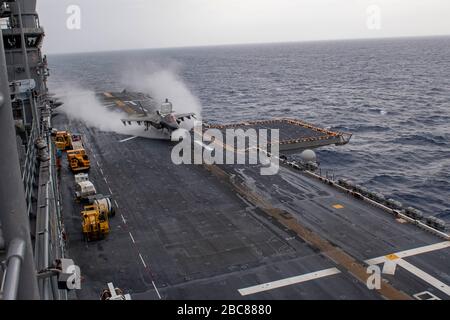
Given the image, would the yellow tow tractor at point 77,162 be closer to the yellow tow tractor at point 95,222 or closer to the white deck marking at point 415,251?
the yellow tow tractor at point 95,222

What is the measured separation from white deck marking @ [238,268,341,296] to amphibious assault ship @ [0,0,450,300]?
0.05m

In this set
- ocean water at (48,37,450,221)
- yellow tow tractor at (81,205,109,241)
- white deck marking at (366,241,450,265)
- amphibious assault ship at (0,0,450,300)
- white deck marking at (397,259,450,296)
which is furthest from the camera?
ocean water at (48,37,450,221)

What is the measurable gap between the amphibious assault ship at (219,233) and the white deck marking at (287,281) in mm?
54

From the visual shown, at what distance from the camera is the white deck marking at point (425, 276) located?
872 inches

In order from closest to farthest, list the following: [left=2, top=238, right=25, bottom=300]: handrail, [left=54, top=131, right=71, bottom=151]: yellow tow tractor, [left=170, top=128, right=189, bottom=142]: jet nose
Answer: [left=2, top=238, right=25, bottom=300]: handrail
[left=54, top=131, right=71, bottom=151]: yellow tow tractor
[left=170, top=128, right=189, bottom=142]: jet nose

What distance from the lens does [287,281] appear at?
22.8 metres

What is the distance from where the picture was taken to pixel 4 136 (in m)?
5.07

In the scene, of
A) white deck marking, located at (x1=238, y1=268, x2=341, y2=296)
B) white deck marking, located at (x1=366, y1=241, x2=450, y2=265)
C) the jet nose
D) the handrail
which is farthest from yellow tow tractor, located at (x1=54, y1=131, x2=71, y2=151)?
the handrail

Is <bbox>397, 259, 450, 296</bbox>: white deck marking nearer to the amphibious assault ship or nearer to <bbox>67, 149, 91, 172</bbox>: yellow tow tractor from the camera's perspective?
the amphibious assault ship

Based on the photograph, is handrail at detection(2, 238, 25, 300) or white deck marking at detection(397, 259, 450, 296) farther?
white deck marking at detection(397, 259, 450, 296)

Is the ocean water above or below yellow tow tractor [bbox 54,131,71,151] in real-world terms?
below

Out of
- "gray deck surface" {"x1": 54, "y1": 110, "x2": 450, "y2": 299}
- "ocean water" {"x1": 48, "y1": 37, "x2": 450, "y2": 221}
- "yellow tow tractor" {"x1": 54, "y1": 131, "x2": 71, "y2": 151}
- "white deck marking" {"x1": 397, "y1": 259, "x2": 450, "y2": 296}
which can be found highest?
"yellow tow tractor" {"x1": 54, "y1": 131, "x2": 71, "y2": 151}

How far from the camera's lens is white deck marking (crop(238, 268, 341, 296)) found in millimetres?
22000

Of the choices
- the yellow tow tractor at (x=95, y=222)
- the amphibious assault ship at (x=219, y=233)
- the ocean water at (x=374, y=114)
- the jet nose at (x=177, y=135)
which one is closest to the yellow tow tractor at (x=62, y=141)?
the amphibious assault ship at (x=219, y=233)
